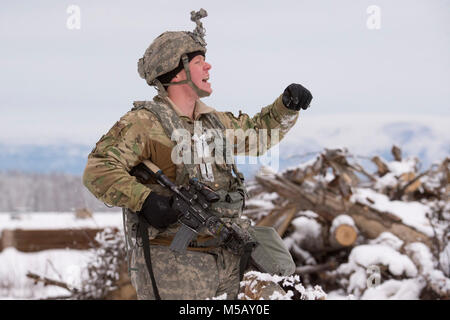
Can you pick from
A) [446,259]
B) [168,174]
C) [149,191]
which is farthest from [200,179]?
[446,259]

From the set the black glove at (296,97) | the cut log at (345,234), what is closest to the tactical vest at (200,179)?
the black glove at (296,97)

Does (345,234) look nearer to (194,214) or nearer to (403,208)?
(403,208)

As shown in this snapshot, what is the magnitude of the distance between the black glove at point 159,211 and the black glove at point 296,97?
100 cm

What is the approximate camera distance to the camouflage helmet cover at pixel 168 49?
11.0 ft

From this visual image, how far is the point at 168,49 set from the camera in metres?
3.35

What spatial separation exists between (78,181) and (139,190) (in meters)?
4.76

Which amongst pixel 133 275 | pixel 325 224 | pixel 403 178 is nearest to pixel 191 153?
pixel 133 275

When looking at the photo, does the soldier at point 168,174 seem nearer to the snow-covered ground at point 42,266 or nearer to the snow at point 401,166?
the snow-covered ground at point 42,266

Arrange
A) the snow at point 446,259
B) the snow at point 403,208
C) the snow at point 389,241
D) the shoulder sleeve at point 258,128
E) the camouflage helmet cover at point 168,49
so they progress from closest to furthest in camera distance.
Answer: the camouflage helmet cover at point 168,49 < the shoulder sleeve at point 258,128 < the snow at point 446,259 < the snow at point 389,241 < the snow at point 403,208

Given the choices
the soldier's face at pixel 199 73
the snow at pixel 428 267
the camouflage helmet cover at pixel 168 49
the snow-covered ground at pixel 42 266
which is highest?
the camouflage helmet cover at pixel 168 49

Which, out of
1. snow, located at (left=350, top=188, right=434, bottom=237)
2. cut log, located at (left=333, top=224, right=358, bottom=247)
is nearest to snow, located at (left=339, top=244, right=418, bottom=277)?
cut log, located at (left=333, top=224, right=358, bottom=247)
